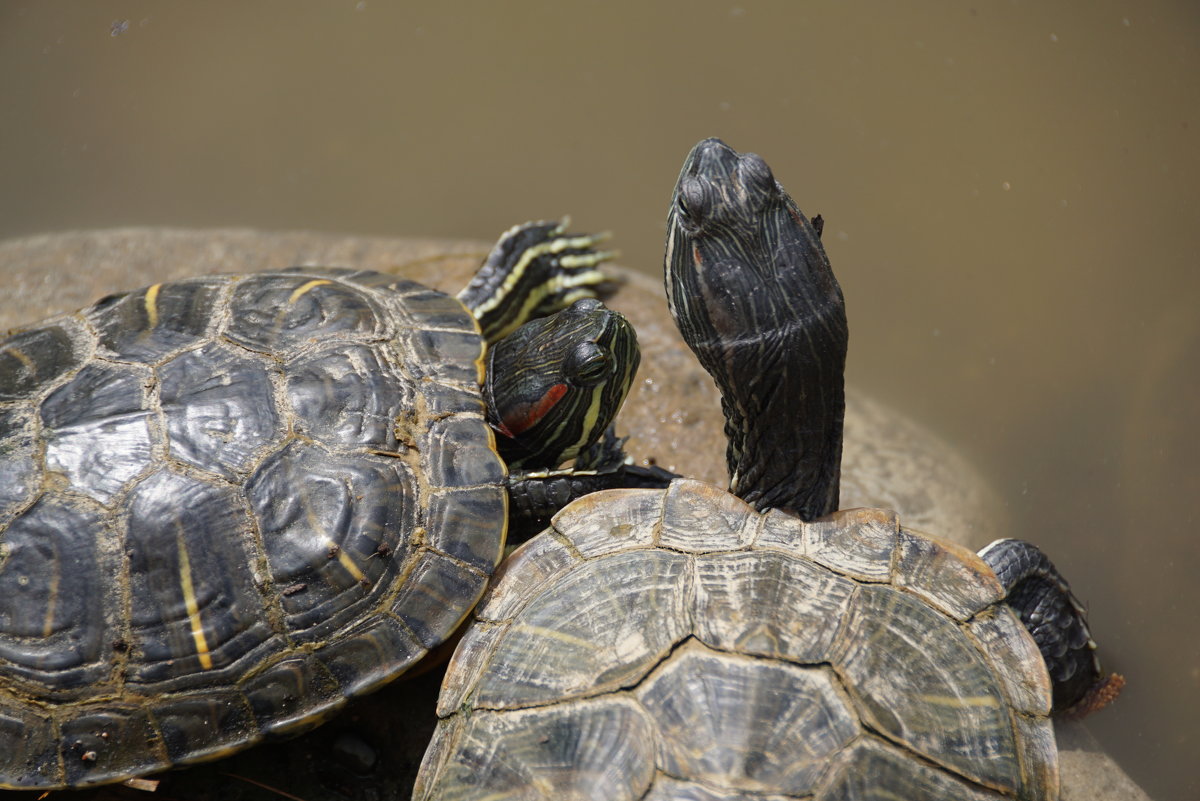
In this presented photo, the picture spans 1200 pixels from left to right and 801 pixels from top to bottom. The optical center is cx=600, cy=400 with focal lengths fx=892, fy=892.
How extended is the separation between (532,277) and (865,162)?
2.32 metres

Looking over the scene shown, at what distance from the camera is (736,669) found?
2.23 meters

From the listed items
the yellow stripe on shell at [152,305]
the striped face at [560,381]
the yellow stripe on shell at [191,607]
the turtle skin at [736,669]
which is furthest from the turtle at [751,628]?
the yellow stripe on shell at [152,305]

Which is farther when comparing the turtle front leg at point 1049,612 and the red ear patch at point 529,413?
the red ear patch at point 529,413

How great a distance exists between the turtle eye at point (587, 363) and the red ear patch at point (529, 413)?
76mm

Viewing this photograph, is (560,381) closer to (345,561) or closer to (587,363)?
(587,363)

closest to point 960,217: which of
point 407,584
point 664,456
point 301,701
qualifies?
point 664,456

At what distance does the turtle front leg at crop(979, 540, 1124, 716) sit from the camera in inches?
124

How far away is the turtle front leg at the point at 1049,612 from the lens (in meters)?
3.15

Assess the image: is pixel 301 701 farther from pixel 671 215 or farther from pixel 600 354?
pixel 671 215

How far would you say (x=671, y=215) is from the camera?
2762 mm

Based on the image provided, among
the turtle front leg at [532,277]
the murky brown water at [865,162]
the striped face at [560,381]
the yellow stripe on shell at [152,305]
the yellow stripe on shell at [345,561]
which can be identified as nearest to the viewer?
the yellow stripe on shell at [345,561]

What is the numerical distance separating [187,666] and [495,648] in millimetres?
922

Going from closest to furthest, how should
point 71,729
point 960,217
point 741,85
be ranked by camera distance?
point 71,729, point 960,217, point 741,85

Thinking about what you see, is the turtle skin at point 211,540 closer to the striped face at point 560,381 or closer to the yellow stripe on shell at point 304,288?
the yellow stripe on shell at point 304,288
